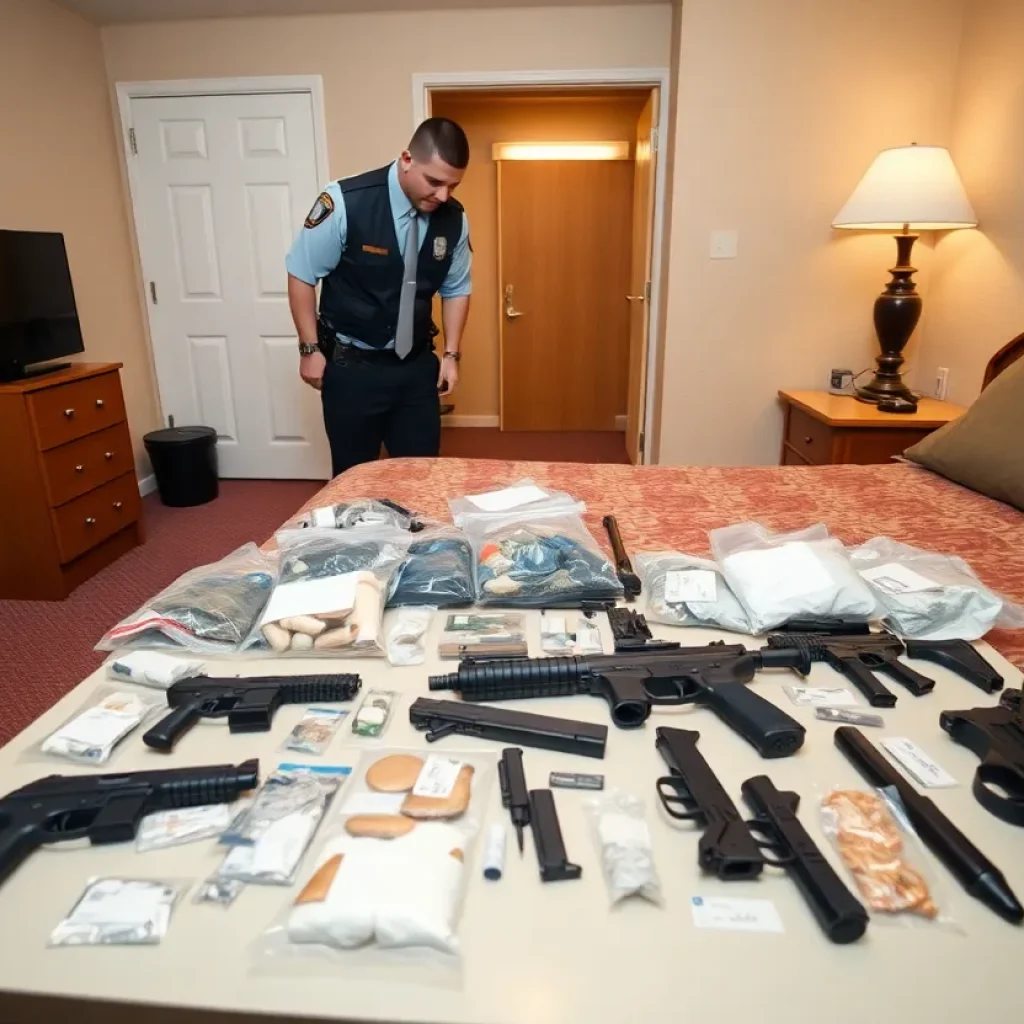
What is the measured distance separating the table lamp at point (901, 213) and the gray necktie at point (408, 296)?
1561 millimetres

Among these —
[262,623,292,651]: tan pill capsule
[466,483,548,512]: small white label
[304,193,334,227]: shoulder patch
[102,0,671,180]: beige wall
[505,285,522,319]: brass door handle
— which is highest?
[102,0,671,180]: beige wall

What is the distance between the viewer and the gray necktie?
99.6 inches

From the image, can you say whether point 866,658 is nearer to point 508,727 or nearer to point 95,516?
point 508,727

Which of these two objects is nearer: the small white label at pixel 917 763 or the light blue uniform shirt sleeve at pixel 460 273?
the small white label at pixel 917 763

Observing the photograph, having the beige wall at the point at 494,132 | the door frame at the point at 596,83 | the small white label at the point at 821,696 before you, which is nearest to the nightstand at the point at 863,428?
the door frame at the point at 596,83

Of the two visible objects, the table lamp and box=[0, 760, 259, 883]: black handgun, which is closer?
box=[0, 760, 259, 883]: black handgun

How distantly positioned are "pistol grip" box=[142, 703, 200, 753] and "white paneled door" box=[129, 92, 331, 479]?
3192 millimetres

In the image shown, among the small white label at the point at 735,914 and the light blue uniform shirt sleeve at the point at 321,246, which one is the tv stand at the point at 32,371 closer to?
the light blue uniform shirt sleeve at the point at 321,246

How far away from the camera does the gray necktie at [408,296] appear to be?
2.53 metres

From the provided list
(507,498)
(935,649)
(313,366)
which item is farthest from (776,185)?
(935,649)

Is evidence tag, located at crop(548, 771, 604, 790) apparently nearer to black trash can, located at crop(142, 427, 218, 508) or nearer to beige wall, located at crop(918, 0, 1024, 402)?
beige wall, located at crop(918, 0, 1024, 402)

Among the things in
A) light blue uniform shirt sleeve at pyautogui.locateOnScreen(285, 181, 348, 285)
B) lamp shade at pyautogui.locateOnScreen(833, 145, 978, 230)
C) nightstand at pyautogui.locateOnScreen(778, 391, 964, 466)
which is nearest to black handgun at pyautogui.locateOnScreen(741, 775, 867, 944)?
nightstand at pyautogui.locateOnScreen(778, 391, 964, 466)

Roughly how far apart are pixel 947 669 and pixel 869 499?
865 mm

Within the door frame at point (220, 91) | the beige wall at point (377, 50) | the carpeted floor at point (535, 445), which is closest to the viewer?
the beige wall at point (377, 50)
